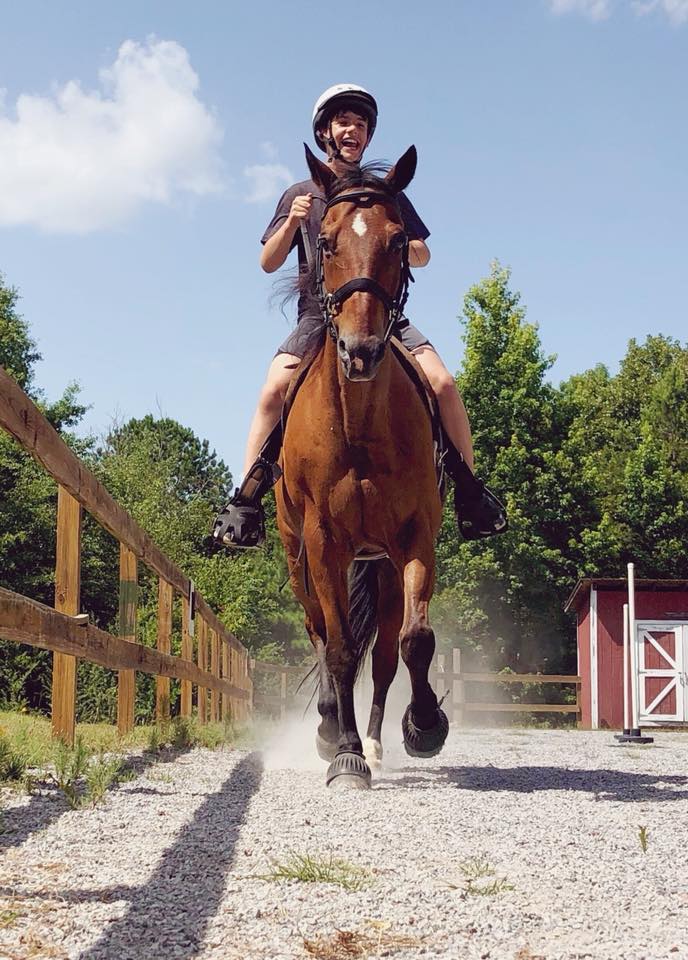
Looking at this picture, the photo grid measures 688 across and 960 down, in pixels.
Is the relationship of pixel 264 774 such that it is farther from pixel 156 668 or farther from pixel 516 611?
pixel 516 611

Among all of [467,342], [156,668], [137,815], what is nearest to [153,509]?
[467,342]

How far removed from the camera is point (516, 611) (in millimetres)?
37406

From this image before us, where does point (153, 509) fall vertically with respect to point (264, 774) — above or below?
above

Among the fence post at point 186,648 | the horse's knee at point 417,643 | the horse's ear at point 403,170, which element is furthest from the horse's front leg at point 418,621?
the fence post at point 186,648

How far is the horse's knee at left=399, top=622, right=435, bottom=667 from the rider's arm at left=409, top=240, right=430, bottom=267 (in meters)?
2.03

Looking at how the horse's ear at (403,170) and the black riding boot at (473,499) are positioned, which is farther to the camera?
the black riding boot at (473,499)

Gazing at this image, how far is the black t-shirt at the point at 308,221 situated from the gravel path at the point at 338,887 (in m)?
2.73

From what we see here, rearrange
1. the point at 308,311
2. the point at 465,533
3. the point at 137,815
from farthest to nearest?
the point at 465,533
the point at 308,311
the point at 137,815

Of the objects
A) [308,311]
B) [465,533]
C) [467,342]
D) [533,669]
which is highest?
[467,342]

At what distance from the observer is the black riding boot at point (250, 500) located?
6180 mm

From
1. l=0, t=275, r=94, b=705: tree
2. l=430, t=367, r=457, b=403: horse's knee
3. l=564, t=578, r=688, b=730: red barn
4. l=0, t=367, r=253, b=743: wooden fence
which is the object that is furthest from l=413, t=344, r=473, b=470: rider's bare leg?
l=564, t=578, r=688, b=730: red barn

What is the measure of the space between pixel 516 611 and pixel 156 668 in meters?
31.5

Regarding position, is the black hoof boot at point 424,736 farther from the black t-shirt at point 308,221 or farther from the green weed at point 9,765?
the black t-shirt at point 308,221

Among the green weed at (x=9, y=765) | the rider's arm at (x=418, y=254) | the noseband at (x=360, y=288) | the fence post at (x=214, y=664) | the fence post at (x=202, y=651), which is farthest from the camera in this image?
the fence post at (x=214, y=664)
